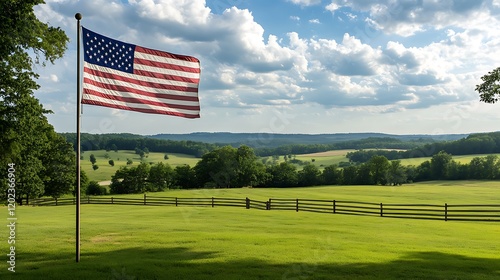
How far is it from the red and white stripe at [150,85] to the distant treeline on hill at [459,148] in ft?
453

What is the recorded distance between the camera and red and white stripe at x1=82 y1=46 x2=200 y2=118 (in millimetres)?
11172

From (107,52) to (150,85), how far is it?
1.53m

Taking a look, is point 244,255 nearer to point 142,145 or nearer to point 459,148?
point 459,148

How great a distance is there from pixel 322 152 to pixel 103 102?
180 meters

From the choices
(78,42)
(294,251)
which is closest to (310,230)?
(294,251)

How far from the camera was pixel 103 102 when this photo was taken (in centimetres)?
1116

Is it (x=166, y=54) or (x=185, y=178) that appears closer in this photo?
(x=166, y=54)

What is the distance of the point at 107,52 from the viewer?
37.6 feet

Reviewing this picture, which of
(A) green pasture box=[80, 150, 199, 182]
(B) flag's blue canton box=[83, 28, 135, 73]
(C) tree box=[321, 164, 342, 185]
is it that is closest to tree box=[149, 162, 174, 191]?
(A) green pasture box=[80, 150, 199, 182]

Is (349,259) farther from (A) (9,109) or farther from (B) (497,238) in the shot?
(A) (9,109)

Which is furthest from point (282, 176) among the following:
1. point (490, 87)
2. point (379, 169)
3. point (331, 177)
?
point (490, 87)

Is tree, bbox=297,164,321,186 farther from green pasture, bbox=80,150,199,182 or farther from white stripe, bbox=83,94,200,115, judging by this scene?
white stripe, bbox=83,94,200,115

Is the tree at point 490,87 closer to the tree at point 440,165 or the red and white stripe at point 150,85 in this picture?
the red and white stripe at point 150,85

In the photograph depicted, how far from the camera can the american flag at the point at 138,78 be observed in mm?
11164
